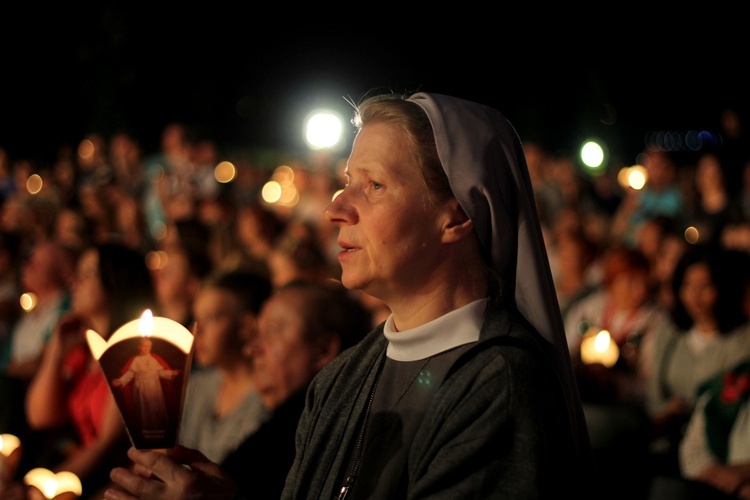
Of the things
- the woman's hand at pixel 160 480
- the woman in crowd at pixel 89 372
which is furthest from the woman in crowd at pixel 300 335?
the woman's hand at pixel 160 480

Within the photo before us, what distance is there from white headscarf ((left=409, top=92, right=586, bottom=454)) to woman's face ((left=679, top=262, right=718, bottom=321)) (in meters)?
4.01

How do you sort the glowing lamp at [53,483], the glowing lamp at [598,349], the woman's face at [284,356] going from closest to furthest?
the glowing lamp at [53,483]
the woman's face at [284,356]
the glowing lamp at [598,349]

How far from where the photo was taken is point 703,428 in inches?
185

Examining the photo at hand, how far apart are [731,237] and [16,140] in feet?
63.2

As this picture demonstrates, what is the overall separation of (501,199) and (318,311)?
1.90 metres

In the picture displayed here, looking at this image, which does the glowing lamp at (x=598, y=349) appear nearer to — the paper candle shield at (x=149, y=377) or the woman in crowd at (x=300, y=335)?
the woman in crowd at (x=300, y=335)

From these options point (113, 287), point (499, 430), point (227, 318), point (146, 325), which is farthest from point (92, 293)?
point (499, 430)

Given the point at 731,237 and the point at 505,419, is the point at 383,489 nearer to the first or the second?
the point at 505,419

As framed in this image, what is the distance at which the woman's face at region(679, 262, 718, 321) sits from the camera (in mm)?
5871

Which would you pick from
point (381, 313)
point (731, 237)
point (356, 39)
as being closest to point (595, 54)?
point (356, 39)

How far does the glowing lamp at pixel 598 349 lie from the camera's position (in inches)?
215

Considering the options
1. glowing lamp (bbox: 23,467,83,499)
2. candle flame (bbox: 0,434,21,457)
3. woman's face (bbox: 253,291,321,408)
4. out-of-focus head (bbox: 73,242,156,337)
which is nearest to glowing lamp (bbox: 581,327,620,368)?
woman's face (bbox: 253,291,321,408)

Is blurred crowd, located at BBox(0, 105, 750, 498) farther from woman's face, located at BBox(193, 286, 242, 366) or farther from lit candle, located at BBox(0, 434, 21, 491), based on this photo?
lit candle, located at BBox(0, 434, 21, 491)

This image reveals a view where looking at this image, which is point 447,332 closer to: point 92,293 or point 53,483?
point 53,483
